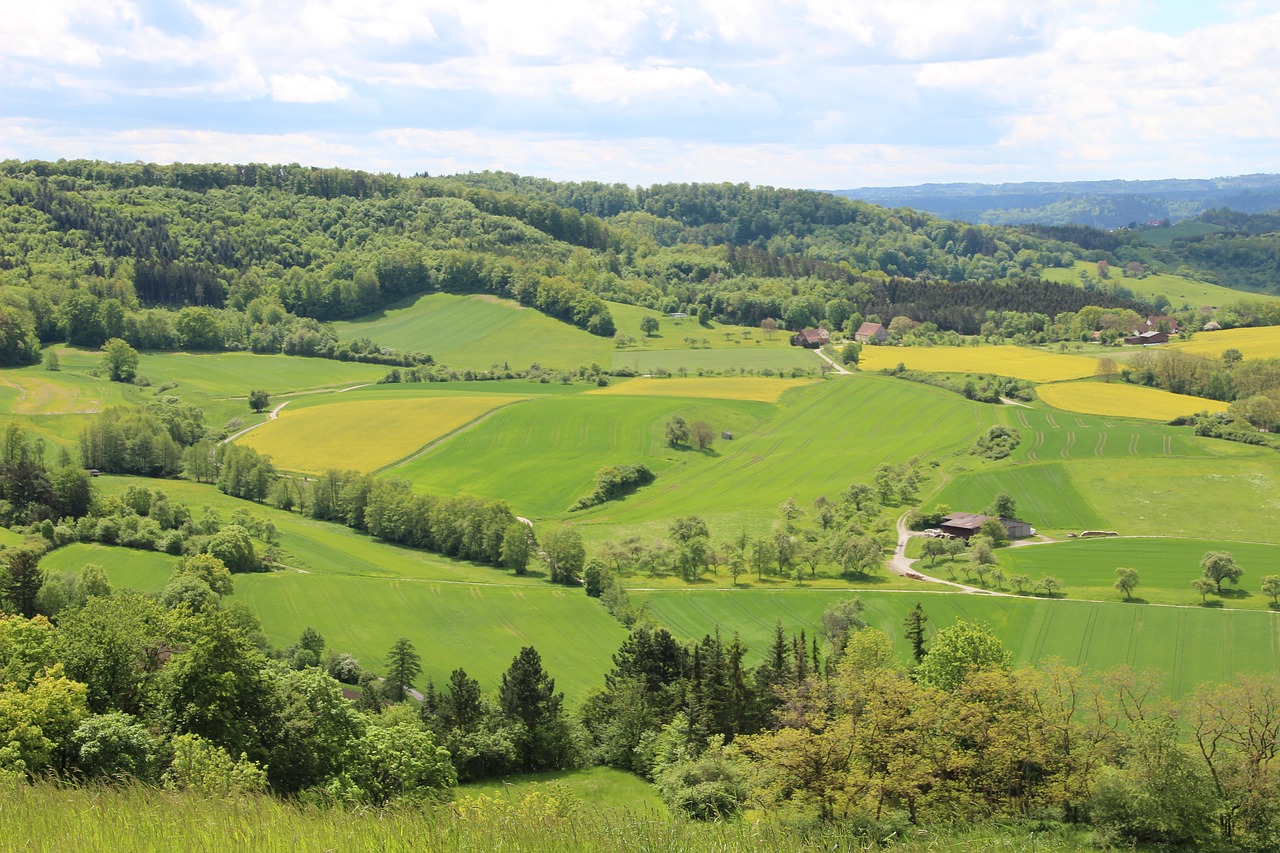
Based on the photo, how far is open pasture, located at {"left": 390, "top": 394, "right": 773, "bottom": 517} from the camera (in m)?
97.4

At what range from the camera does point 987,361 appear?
147000mm

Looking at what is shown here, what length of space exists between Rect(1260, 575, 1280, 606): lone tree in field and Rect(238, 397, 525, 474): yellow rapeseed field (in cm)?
7459

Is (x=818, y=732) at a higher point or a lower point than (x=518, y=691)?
higher

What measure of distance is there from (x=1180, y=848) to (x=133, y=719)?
96.5 ft

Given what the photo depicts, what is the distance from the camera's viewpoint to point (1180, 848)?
2905 centimetres

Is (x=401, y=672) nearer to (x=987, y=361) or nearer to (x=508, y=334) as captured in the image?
(x=987, y=361)

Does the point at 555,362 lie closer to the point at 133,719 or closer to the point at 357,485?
the point at 357,485

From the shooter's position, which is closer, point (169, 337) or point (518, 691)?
point (518, 691)

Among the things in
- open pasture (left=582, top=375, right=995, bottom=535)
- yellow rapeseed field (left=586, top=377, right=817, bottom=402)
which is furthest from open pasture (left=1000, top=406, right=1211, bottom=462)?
yellow rapeseed field (left=586, top=377, right=817, bottom=402)

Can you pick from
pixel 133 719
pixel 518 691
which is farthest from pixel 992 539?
pixel 133 719

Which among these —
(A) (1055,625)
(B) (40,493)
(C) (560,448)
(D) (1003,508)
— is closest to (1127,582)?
(A) (1055,625)

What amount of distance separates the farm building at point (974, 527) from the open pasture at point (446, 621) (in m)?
29.0

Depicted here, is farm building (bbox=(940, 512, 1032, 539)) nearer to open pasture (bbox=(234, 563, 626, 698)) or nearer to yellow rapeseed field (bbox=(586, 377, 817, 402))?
open pasture (bbox=(234, 563, 626, 698))

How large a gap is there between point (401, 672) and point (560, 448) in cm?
5720
